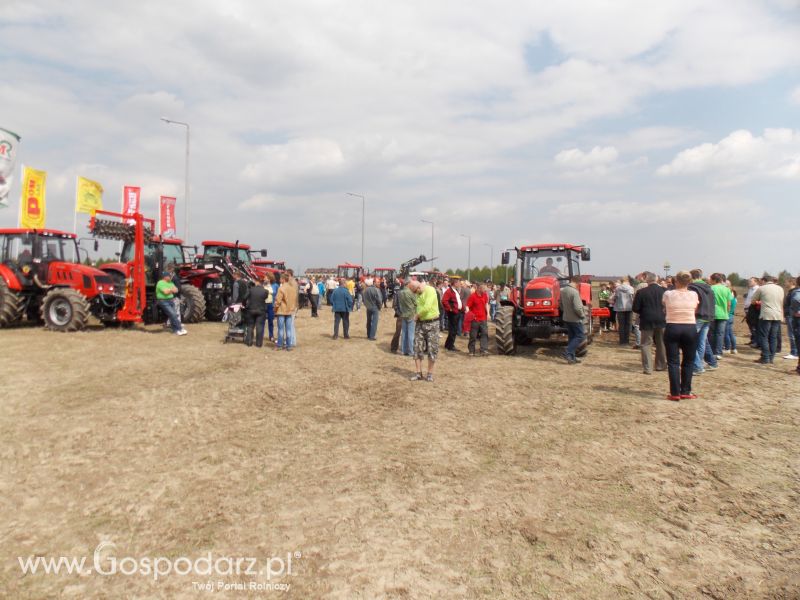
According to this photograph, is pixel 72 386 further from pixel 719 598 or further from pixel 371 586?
pixel 719 598

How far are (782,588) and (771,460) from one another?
2.21 m

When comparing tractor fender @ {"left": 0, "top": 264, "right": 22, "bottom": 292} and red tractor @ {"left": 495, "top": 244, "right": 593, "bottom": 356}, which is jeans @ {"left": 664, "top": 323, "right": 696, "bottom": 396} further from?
tractor fender @ {"left": 0, "top": 264, "right": 22, "bottom": 292}

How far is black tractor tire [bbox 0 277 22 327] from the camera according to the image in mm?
11719

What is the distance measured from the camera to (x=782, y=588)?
2852mm

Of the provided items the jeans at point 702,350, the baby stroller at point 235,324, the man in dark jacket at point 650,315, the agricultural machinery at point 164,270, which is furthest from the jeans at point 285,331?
the jeans at point 702,350

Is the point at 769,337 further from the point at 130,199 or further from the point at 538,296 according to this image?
the point at 130,199

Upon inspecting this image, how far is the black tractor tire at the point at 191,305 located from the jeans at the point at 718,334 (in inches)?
469

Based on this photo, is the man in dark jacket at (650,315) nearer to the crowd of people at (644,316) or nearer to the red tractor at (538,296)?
the crowd of people at (644,316)

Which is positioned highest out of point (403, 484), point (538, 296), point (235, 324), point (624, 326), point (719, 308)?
point (538, 296)

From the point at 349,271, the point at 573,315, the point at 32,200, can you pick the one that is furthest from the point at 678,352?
the point at 349,271

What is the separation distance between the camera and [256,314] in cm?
1035

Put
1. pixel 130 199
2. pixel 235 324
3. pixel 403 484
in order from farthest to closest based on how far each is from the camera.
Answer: pixel 130 199, pixel 235 324, pixel 403 484

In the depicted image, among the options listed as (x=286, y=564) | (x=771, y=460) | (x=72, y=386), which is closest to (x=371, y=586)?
(x=286, y=564)

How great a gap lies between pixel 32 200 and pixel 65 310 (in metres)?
4.13
